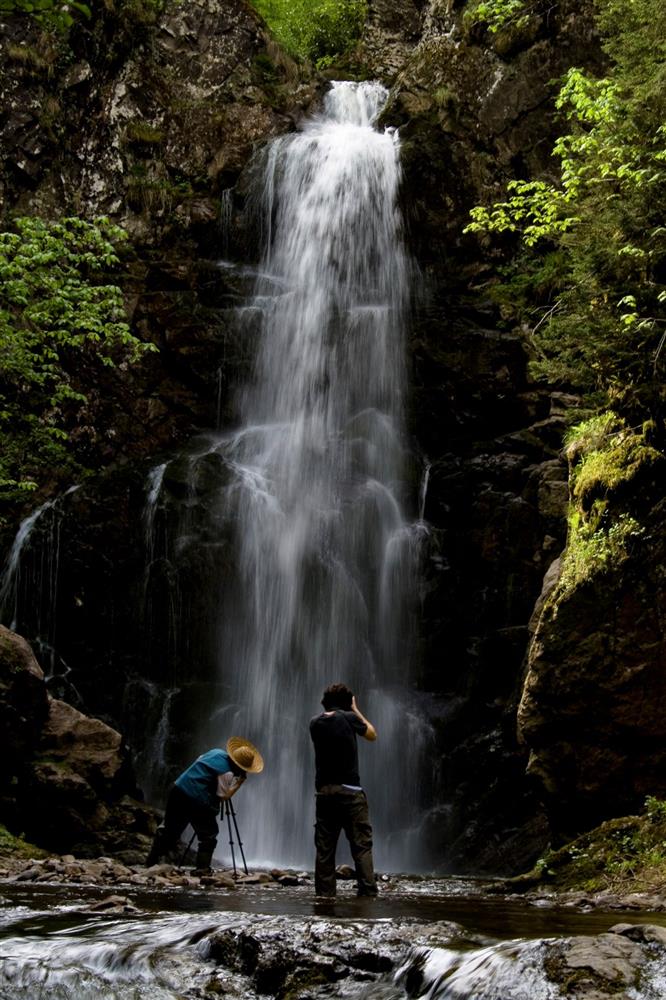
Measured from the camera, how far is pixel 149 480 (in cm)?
1959

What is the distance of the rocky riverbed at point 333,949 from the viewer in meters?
4.32

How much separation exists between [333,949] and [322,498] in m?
14.1

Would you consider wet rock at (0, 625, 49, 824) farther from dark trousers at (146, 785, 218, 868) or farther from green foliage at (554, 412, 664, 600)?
green foliage at (554, 412, 664, 600)

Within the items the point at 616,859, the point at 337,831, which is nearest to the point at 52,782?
the point at 337,831

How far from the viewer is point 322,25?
31.9 meters

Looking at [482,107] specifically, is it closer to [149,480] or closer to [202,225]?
[202,225]

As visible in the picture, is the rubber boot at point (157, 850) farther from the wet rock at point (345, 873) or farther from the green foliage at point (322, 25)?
the green foliage at point (322, 25)

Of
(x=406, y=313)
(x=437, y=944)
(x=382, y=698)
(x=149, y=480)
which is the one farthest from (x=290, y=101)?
(x=437, y=944)

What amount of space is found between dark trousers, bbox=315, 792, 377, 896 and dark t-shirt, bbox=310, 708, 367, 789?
135 millimetres

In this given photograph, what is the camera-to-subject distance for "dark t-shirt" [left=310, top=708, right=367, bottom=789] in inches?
321

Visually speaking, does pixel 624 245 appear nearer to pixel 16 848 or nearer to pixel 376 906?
pixel 376 906

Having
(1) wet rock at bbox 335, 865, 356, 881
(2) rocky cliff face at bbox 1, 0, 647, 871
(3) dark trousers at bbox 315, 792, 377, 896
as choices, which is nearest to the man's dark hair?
(3) dark trousers at bbox 315, 792, 377, 896

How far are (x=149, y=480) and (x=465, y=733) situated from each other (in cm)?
816

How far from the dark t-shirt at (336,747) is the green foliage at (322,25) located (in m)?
28.4
